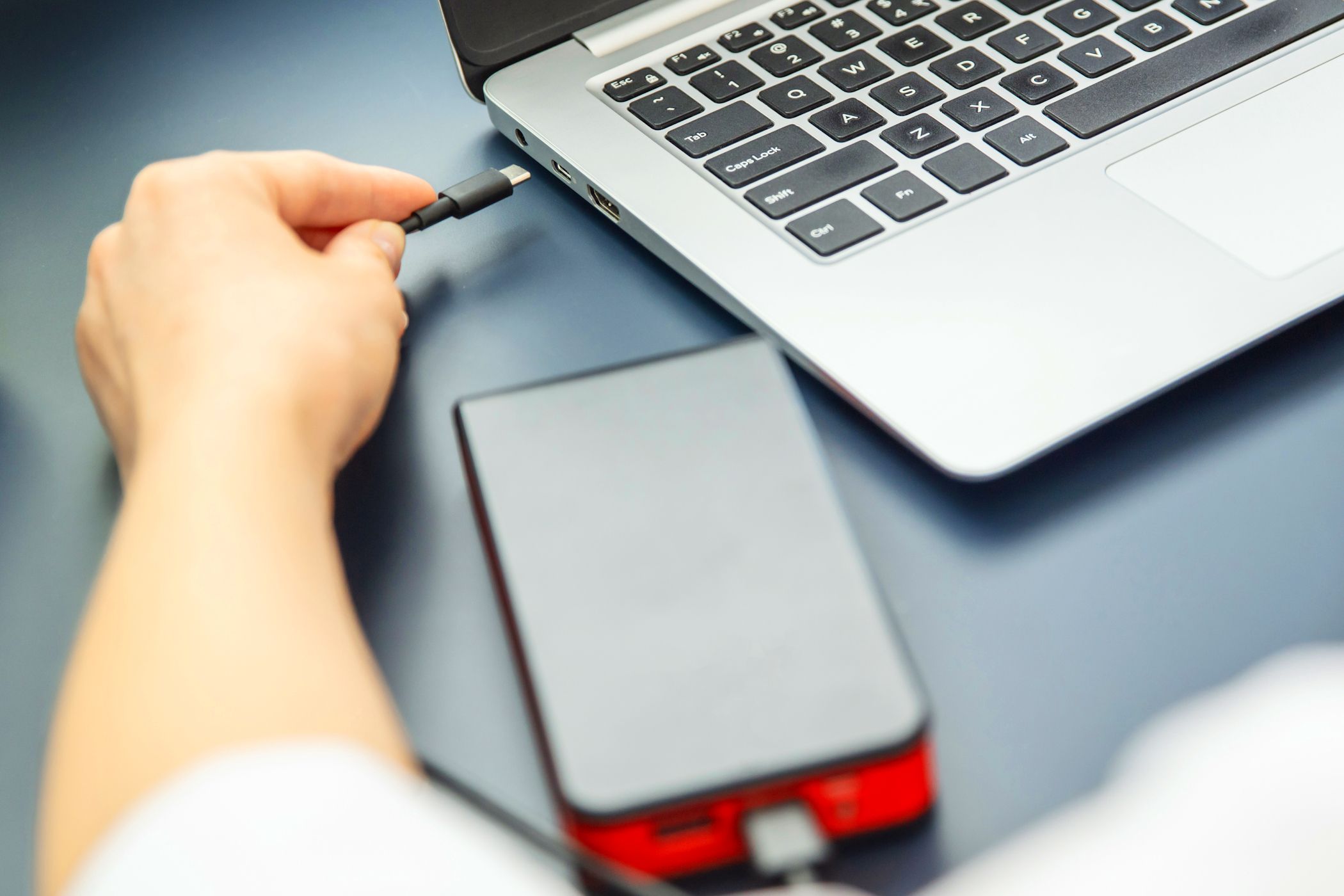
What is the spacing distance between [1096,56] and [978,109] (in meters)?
0.07

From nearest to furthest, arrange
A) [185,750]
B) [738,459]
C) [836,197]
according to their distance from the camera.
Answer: [185,750] < [738,459] < [836,197]

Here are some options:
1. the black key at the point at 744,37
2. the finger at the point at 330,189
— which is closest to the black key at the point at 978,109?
the black key at the point at 744,37

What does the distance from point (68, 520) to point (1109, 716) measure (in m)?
0.38

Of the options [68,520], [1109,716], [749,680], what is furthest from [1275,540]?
[68,520]

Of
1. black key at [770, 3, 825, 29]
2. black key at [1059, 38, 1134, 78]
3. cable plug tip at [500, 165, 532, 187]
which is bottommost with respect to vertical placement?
black key at [1059, 38, 1134, 78]

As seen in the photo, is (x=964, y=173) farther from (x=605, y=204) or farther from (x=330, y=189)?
(x=330, y=189)

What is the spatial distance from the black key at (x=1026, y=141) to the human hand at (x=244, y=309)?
27 centimetres

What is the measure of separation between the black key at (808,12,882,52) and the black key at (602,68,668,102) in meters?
0.08

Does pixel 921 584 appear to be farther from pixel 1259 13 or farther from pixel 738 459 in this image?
pixel 1259 13

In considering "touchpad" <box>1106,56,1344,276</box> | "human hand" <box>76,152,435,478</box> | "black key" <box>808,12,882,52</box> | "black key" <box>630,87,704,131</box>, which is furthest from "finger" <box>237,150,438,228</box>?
"touchpad" <box>1106,56,1344,276</box>

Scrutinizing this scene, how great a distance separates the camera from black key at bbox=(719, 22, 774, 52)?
0.60 meters

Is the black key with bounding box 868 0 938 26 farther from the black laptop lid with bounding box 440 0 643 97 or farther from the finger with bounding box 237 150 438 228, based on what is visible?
the finger with bounding box 237 150 438 228

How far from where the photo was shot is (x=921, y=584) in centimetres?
41

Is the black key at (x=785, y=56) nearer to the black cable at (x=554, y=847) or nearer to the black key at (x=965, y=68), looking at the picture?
the black key at (x=965, y=68)
